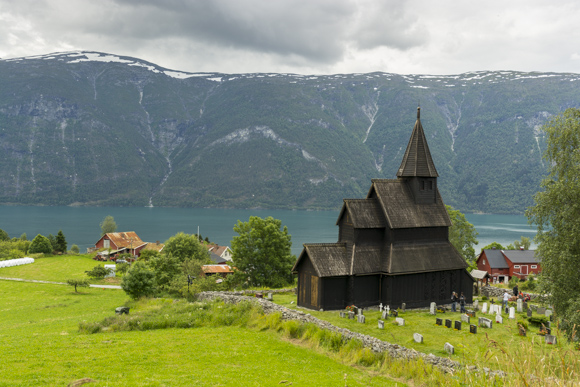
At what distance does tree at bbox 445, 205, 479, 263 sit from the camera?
2205 inches

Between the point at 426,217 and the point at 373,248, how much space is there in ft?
16.9

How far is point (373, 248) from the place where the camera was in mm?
31500

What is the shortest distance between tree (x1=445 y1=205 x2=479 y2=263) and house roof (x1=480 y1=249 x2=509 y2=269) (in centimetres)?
330

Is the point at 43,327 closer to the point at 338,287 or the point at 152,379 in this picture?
the point at 152,379

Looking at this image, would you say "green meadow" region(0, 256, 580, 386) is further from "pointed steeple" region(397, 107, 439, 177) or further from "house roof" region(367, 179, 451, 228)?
Answer: "pointed steeple" region(397, 107, 439, 177)

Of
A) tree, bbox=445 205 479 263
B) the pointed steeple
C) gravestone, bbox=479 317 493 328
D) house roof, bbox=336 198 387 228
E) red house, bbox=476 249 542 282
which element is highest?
the pointed steeple

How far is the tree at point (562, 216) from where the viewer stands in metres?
18.5

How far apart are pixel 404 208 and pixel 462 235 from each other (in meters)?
29.2

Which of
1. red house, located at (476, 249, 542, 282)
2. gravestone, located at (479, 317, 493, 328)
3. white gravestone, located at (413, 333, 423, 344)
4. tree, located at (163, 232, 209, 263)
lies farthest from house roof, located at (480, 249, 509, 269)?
white gravestone, located at (413, 333, 423, 344)

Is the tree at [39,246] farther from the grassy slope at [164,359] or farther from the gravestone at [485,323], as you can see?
the gravestone at [485,323]

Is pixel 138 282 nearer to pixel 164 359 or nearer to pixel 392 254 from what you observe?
pixel 164 359

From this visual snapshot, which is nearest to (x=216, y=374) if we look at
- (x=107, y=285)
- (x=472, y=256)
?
(x=107, y=285)

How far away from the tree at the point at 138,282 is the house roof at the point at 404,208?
20.3 metres

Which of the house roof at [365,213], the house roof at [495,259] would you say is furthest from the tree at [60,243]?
the house roof at [495,259]
